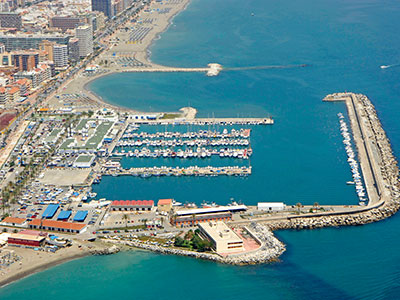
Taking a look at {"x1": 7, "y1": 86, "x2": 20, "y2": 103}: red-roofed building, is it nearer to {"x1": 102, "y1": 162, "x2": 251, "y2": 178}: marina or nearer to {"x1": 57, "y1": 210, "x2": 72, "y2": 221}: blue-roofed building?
{"x1": 102, "y1": 162, "x2": 251, "y2": 178}: marina

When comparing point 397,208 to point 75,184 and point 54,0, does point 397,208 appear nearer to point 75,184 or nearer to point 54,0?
point 75,184

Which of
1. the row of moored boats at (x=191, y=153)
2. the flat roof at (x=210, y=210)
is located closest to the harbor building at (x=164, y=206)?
the flat roof at (x=210, y=210)

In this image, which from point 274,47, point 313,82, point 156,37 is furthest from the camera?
point 156,37

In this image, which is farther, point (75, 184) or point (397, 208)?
point (75, 184)

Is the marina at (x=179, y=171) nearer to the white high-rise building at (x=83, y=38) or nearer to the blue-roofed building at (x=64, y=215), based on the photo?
the blue-roofed building at (x=64, y=215)

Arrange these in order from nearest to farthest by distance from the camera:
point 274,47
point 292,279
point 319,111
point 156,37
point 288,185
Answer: point 292,279 → point 288,185 → point 319,111 → point 274,47 → point 156,37

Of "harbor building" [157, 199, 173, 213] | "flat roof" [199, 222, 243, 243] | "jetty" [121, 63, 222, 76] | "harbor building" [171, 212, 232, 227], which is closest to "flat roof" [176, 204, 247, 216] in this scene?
"harbor building" [171, 212, 232, 227]

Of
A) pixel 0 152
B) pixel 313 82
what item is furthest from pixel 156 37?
pixel 0 152
